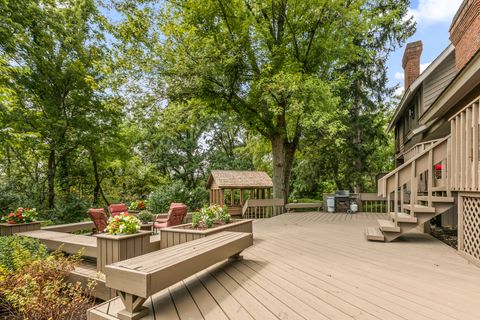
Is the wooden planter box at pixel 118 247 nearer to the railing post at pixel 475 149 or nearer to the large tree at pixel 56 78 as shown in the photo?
the railing post at pixel 475 149

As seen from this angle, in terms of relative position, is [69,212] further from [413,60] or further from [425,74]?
[413,60]

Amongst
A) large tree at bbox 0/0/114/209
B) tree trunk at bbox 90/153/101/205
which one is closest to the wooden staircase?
large tree at bbox 0/0/114/209

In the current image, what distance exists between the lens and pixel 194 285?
3.23 metres

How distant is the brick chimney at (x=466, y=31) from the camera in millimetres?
5648

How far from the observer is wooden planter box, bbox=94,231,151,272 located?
12.4ft

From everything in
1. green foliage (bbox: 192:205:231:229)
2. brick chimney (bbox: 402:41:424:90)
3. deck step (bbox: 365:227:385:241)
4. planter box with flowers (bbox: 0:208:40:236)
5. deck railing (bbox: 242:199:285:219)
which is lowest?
deck railing (bbox: 242:199:285:219)

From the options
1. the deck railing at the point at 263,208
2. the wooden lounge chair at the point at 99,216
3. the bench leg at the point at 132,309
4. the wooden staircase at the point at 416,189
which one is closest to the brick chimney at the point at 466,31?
the wooden staircase at the point at 416,189

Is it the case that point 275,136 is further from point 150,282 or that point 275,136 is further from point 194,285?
point 150,282

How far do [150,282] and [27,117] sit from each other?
1141 cm

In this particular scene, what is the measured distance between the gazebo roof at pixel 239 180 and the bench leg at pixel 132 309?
9451 millimetres

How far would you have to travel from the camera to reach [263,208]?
11.6m

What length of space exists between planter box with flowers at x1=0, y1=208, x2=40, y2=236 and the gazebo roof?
23.4ft

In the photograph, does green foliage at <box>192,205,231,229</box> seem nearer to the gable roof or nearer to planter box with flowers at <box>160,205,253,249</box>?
planter box with flowers at <box>160,205,253,249</box>

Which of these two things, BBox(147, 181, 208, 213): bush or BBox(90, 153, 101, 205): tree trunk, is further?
BBox(90, 153, 101, 205): tree trunk
